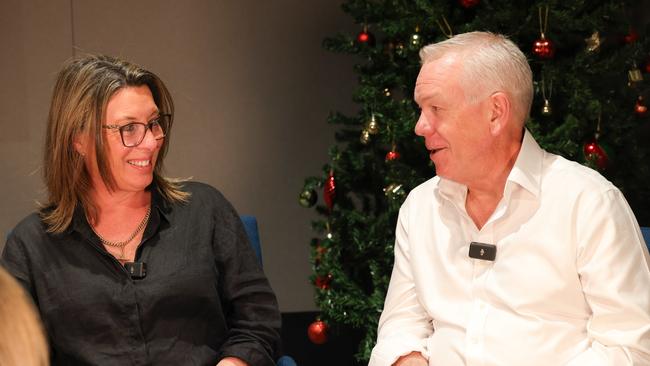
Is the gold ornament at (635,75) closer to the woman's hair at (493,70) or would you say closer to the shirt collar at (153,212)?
the woman's hair at (493,70)

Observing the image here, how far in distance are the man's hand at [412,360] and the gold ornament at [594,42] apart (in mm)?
1597

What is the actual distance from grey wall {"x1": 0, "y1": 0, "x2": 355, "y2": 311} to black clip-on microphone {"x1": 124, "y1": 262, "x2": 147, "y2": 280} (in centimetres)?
177

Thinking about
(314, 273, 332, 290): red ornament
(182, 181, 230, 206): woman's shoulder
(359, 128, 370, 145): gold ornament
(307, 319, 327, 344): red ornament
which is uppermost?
(359, 128, 370, 145): gold ornament

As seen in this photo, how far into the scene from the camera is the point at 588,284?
2.20 meters

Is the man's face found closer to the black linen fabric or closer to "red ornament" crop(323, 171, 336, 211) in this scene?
the black linen fabric

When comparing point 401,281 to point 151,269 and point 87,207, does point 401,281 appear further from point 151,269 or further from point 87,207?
point 87,207

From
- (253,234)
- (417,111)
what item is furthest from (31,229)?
(417,111)

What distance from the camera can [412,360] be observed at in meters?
2.45

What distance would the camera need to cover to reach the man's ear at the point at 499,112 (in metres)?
2.35

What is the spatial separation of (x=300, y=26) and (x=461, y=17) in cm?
115

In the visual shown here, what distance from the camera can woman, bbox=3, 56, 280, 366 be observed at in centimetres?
256

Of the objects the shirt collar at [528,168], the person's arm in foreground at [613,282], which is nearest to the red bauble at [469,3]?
the shirt collar at [528,168]

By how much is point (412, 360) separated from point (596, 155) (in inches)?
53.1

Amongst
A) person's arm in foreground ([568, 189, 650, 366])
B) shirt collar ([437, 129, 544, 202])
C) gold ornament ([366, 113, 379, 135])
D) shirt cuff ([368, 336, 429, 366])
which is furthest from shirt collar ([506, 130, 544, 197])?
gold ornament ([366, 113, 379, 135])
